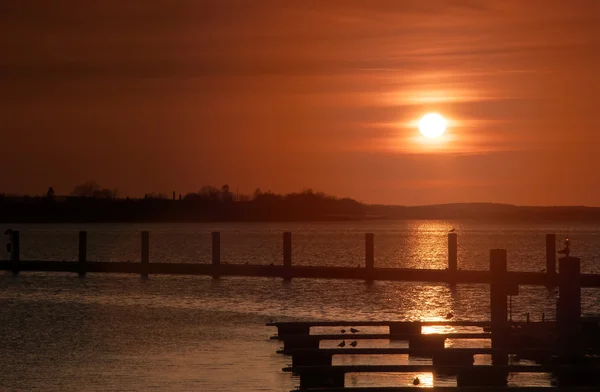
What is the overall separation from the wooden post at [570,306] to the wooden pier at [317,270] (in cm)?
A: 1958

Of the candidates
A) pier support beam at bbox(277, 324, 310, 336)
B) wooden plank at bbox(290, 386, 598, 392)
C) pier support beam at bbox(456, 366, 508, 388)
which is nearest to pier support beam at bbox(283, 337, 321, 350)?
pier support beam at bbox(277, 324, 310, 336)

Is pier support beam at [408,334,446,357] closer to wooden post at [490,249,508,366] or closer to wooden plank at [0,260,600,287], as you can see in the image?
wooden post at [490,249,508,366]

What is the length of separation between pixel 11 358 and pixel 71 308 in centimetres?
1489

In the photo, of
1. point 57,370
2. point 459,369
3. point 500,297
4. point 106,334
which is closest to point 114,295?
point 106,334

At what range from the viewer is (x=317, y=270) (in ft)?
171

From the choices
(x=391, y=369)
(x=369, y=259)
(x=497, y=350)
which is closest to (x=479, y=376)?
(x=391, y=369)

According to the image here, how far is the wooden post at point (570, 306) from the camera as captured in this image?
22.6m

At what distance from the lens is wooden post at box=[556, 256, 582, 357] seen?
890 inches

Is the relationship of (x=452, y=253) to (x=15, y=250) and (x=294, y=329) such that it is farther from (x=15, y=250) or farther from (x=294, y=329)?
(x=15, y=250)

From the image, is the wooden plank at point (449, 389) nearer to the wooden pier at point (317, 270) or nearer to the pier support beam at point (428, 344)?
the pier support beam at point (428, 344)

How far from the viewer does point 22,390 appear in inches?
930

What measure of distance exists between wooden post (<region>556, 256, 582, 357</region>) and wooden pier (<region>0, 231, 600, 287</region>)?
1958cm

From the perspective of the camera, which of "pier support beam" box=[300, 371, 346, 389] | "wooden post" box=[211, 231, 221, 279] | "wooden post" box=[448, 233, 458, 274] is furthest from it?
"wooden post" box=[211, 231, 221, 279]

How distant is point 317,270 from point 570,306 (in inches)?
1170
